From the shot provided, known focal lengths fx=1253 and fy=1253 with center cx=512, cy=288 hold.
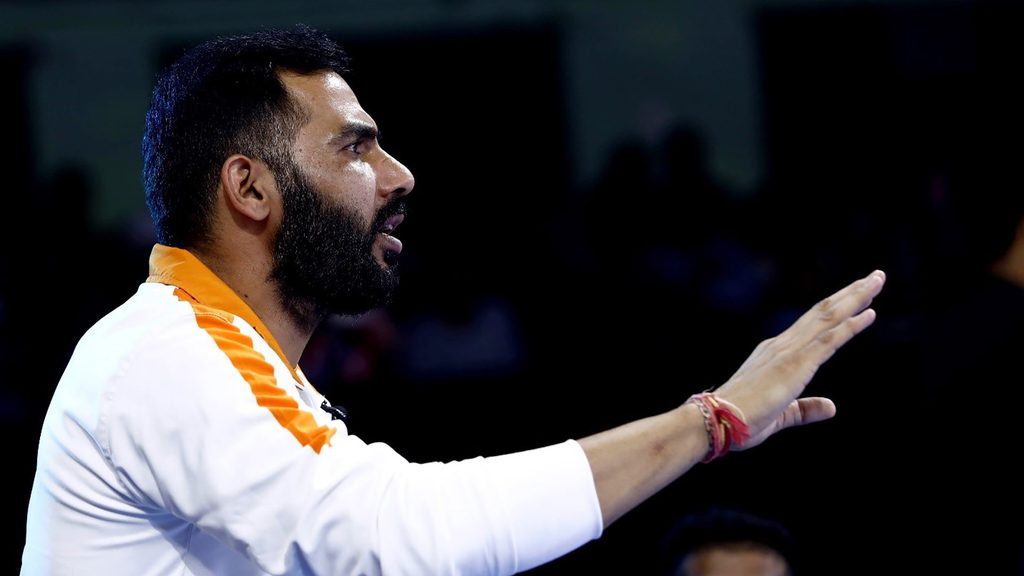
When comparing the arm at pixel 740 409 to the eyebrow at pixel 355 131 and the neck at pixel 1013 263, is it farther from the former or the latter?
the neck at pixel 1013 263

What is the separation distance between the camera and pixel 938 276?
404 centimetres

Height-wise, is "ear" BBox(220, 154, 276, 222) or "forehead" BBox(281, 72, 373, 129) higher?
"forehead" BBox(281, 72, 373, 129)

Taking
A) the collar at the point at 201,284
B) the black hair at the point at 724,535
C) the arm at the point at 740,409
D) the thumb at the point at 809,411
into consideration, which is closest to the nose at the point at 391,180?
the collar at the point at 201,284

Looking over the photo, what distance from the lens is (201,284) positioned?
1.97m

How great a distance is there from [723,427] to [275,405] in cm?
62

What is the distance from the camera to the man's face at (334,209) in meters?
2.06

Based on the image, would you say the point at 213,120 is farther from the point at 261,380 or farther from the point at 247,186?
the point at 261,380

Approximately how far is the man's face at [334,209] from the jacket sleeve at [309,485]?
357 mm

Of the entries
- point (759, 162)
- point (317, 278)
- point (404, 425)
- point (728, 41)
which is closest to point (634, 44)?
point (728, 41)

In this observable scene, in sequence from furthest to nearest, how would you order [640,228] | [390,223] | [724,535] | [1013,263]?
[640,228] → [1013,263] → [724,535] → [390,223]

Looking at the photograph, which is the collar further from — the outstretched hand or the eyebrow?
the outstretched hand

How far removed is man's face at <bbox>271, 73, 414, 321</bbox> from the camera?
2057 millimetres

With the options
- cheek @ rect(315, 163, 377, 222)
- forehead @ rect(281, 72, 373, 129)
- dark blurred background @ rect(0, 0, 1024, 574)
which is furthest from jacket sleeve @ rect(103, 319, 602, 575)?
dark blurred background @ rect(0, 0, 1024, 574)

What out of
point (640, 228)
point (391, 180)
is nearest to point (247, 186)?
point (391, 180)
